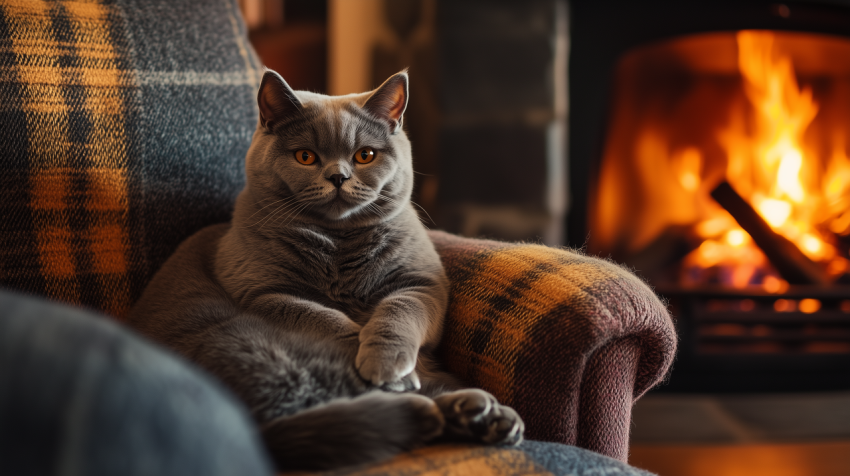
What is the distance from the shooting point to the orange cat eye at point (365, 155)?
3.05ft

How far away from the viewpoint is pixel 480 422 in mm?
670

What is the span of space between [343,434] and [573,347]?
0.29 metres

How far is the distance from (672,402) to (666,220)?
1.69ft

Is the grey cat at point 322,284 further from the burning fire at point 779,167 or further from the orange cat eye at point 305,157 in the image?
the burning fire at point 779,167

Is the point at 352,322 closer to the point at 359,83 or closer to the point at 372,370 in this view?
the point at 372,370

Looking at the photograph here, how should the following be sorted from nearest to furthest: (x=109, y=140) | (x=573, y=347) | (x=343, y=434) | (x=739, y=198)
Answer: (x=343, y=434) → (x=573, y=347) → (x=109, y=140) → (x=739, y=198)

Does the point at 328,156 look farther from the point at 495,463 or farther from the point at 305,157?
the point at 495,463

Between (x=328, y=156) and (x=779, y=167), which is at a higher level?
(x=328, y=156)

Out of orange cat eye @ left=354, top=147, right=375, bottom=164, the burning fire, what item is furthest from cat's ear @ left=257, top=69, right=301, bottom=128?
the burning fire

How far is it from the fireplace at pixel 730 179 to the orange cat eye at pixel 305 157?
1.06 meters

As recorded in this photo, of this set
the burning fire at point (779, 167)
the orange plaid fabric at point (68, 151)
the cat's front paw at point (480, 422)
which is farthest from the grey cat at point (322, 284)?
the burning fire at point (779, 167)

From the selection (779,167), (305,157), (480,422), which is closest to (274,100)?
(305,157)

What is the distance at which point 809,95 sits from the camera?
69.6 inches

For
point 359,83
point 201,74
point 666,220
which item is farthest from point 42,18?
point 666,220
